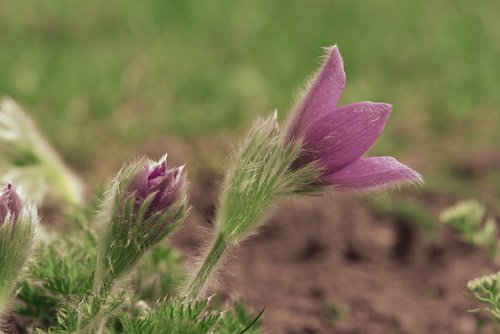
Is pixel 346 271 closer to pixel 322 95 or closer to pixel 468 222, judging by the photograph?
pixel 468 222

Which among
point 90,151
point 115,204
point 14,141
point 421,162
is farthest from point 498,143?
point 115,204

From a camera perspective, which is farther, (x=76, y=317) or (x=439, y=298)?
(x=439, y=298)

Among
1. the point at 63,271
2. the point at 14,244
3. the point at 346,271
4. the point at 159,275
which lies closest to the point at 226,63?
the point at 346,271

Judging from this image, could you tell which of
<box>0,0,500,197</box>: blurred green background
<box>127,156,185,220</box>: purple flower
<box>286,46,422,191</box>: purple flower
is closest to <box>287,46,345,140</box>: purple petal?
<box>286,46,422,191</box>: purple flower

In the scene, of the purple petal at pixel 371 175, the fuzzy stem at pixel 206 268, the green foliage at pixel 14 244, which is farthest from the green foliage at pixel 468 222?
the green foliage at pixel 14 244

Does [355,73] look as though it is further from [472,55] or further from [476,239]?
[476,239]

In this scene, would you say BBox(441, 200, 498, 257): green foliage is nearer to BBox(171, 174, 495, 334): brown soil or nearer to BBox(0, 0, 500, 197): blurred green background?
BBox(171, 174, 495, 334): brown soil
